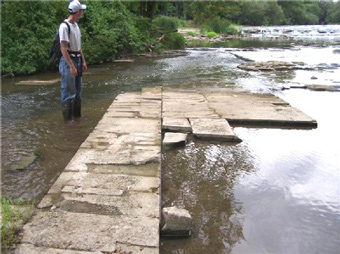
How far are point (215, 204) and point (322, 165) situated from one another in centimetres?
162

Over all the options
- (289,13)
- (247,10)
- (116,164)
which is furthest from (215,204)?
(289,13)

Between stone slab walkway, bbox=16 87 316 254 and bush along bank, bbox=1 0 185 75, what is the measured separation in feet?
17.1

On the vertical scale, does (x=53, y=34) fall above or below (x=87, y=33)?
below

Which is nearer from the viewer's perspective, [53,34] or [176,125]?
[176,125]

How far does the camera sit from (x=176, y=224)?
2551 mm

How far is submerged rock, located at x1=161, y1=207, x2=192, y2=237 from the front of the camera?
2.53 m

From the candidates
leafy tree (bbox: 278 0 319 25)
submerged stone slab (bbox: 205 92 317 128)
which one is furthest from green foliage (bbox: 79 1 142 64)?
leafy tree (bbox: 278 0 319 25)

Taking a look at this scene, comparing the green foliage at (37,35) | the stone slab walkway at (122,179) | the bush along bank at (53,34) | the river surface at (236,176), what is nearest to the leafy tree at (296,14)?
the bush along bank at (53,34)

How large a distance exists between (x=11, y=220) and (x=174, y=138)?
243 centimetres

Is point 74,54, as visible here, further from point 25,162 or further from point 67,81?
point 25,162

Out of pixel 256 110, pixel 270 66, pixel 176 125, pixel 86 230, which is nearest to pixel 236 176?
pixel 176 125

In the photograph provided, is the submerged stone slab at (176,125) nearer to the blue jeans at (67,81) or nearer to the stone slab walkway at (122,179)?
the stone slab walkway at (122,179)

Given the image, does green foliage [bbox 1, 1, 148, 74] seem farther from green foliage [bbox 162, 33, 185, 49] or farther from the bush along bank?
green foliage [bbox 162, 33, 185, 49]

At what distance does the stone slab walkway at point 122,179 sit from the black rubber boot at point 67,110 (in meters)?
0.65
